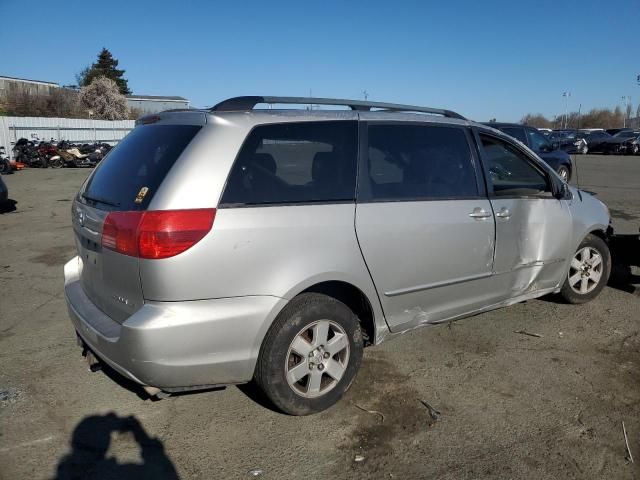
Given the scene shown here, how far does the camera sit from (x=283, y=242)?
280cm

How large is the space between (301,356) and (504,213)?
1.94m

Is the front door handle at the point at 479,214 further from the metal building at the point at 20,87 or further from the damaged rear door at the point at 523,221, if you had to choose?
the metal building at the point at 20,87

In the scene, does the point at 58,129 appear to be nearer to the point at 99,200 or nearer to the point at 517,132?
the point at 517,132

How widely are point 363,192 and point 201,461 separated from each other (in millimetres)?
1768

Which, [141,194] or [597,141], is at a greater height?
[597,141]

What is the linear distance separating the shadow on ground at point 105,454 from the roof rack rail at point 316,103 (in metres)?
1.90

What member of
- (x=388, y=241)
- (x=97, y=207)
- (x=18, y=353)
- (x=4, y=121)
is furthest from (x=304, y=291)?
(x=4, y=121)

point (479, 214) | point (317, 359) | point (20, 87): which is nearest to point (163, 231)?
point (317, 359)

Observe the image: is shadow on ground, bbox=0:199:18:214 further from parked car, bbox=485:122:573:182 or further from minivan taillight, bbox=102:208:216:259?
parked car, bbox=485:122:573:182

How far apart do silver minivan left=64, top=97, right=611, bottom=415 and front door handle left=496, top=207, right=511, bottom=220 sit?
13mm

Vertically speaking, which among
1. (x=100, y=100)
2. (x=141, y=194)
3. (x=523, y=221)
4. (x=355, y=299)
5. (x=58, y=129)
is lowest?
(x=355, y=299)

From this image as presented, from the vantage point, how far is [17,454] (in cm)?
275

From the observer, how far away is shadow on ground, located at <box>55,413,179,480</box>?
2.61 meters

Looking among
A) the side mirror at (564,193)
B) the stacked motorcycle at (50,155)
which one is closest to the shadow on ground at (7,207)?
the side mirror at (564,193)
